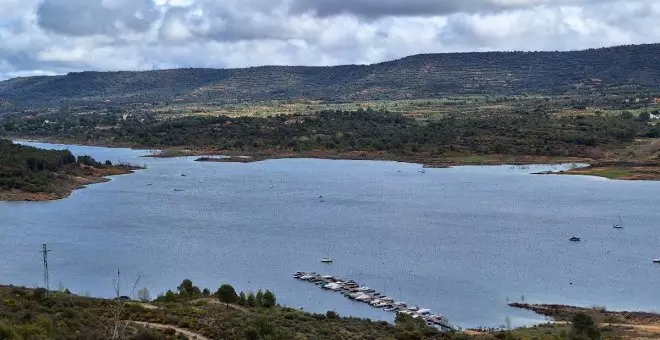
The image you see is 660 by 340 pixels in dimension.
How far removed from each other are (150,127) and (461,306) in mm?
136771

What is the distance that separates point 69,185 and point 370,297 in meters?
64.8

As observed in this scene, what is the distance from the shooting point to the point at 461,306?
47.3 m

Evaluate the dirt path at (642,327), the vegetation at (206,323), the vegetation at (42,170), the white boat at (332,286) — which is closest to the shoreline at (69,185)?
the vegetation at (42,170)

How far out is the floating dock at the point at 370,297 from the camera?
43.6 m

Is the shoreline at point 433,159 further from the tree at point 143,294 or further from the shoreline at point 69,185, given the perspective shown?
the tree at point 143,294

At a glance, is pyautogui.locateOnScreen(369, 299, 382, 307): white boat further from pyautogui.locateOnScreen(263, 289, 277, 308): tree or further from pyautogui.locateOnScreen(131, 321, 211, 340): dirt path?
pyautogui.locateOnScreen(131, 321, 211, 340): dirt path

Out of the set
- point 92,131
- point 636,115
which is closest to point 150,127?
point 92,131

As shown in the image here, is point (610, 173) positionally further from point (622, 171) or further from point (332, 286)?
point (332, 286)

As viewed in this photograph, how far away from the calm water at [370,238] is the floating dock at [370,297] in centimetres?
89

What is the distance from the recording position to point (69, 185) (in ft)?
341

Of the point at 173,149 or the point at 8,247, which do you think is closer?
the point at 8,247

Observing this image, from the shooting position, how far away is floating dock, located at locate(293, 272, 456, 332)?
1715 inches

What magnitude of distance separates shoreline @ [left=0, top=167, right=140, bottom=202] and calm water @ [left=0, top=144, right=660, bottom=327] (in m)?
2.44

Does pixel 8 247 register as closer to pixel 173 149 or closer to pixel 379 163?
pixel 379 163
